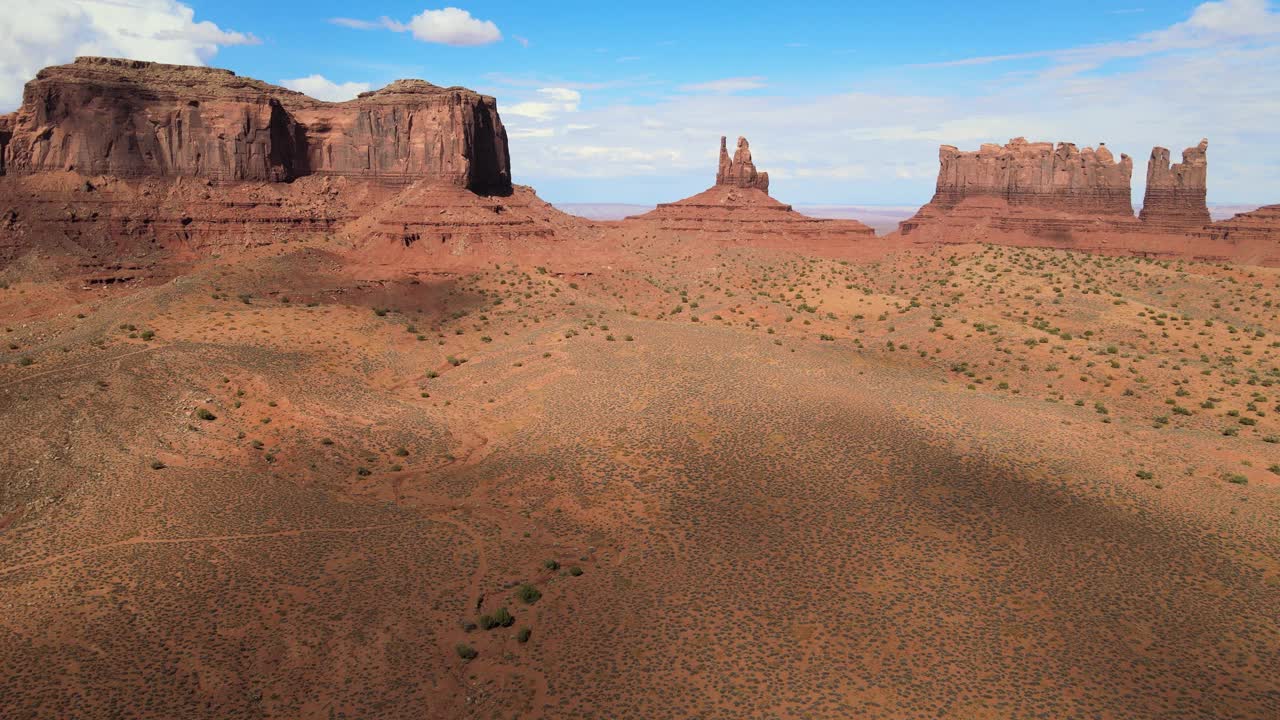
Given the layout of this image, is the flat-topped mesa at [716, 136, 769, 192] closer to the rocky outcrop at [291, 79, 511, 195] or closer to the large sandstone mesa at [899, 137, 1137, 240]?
the large sandstone mesa at [899, 137, 1137, 240]

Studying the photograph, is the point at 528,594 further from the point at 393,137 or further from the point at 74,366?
the point at 393,137

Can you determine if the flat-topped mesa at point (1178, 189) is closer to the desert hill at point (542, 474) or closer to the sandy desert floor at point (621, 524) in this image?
the desert hill at point (542, 474)

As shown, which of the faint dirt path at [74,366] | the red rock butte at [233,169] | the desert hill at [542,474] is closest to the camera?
the desert hill at [542,474]

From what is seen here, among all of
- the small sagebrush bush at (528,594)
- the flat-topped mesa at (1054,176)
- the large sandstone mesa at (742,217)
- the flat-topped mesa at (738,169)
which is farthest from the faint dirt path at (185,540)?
the flat-topped mesa at (1054,176)

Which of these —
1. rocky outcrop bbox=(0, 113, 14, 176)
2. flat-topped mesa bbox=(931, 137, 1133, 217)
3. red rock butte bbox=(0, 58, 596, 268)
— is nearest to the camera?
rocky outcrop bbox=(0, 113, 14, 176)

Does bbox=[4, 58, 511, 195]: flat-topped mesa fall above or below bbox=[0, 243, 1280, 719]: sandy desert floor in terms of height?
above

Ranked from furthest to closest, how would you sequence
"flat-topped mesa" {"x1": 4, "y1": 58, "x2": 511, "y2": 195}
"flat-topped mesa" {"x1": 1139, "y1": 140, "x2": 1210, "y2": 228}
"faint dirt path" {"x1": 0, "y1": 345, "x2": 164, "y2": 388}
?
"flat-topped mesa" {"x1": 1139, "y1": 140, "x2": 1210, "y2": 228}
"flat-topped mesa" {"x1": 4, "y1": 58, "x2": 511, "y2": 195}
"faint dirt path" {"x1": 0, "y1": 345, "x2": 164, "y2": 388}

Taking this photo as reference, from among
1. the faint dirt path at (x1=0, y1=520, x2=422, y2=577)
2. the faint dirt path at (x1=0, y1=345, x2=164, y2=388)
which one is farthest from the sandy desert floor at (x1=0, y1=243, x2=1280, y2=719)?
the faint dirt path at (x1=0, y1=345, x2=164, y2=388)
